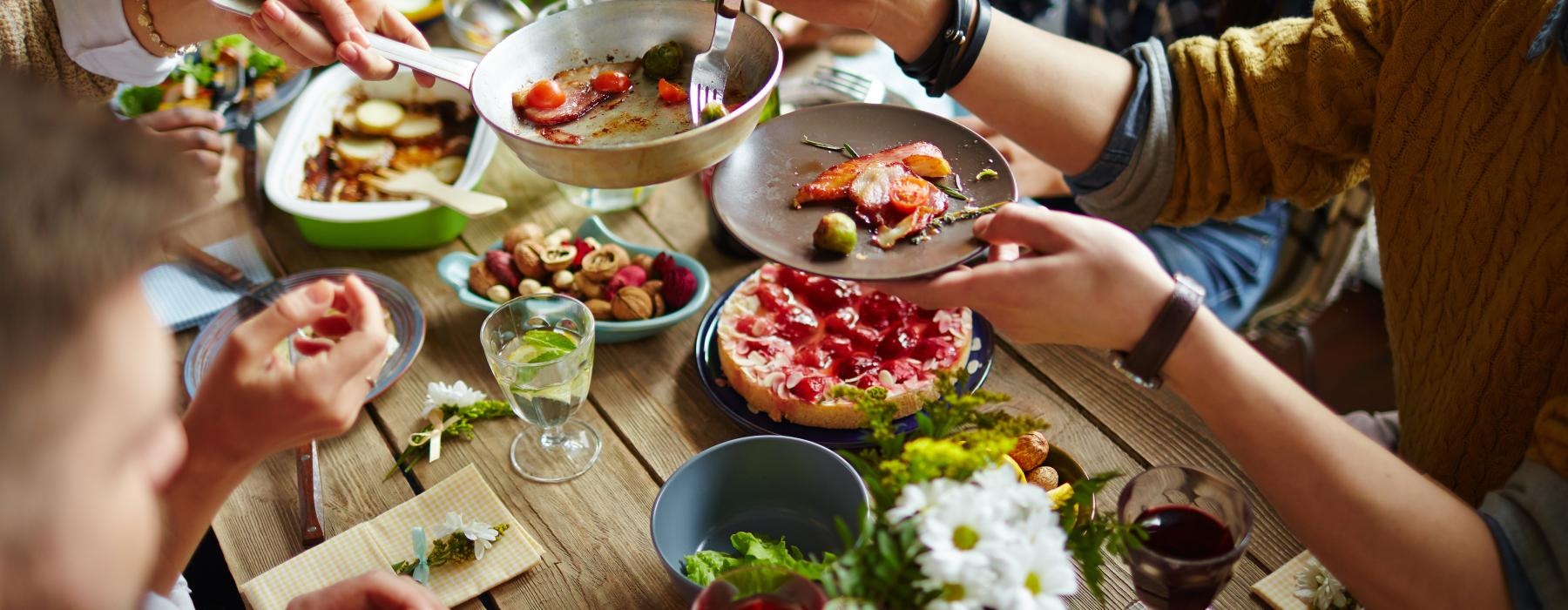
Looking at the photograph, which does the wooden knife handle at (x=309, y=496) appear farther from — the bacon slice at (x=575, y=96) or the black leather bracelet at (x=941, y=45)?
the black leather bracelet at (x=941, y=45)

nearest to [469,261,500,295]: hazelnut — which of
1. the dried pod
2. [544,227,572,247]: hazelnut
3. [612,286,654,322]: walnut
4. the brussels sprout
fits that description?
the dried pod

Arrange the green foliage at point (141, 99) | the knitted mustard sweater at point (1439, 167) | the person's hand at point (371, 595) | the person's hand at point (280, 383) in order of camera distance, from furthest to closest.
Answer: the green foliage at point (141, 99) → the knitted mustard sweater at point (1439, 167) → the person's hand at point (371, 595) → the person's hand at point (280, 383)

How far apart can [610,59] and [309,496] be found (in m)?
0.72

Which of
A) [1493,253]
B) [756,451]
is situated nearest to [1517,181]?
[1493,253]

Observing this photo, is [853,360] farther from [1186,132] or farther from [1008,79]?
[1186,132]

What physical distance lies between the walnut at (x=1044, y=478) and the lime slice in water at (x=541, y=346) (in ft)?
2.09

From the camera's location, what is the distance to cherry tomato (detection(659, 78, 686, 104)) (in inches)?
53.4

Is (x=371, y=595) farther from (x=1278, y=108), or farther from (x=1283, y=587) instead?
(x=1278, y=108)

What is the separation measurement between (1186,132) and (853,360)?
654 mm

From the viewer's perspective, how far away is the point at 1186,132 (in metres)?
1.58

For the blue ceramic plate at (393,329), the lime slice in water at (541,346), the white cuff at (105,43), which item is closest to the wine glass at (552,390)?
the lime slice in water at (541,346)

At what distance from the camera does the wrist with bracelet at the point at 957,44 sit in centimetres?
154

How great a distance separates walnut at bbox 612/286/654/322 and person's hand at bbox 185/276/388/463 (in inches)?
23.7

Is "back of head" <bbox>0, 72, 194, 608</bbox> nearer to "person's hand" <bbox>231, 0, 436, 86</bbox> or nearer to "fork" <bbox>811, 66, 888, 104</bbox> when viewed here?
"person's hand" <bbox>231, 0, 436, 86</bbox>
